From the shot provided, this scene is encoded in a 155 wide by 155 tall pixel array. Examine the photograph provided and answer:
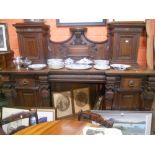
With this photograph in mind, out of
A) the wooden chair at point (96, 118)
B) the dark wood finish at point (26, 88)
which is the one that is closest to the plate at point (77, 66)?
the dark wood finish at point (26, 88)

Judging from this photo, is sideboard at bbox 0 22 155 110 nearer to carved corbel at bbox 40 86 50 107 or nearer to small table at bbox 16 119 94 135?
carved corbel at bbox 40 86 50 107

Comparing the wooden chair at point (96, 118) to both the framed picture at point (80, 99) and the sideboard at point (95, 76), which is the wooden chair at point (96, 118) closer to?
the sideboard at point (95, 76)

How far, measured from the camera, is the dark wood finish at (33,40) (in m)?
2.01

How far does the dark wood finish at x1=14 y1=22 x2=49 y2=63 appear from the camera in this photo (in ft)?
6.60

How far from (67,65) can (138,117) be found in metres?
1.01

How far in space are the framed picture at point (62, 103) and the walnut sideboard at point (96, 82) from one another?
23 centimetres

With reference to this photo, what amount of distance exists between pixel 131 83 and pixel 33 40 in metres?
1.21

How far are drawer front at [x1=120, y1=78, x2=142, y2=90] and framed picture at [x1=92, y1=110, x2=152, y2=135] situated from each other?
0.96 feet

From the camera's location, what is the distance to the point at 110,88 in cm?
197

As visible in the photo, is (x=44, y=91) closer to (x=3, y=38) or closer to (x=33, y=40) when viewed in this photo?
(x=33, y=40)

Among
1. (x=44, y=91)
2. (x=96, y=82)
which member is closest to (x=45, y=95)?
(x=44, y=91)

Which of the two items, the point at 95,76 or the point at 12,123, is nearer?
the point at 95,76
